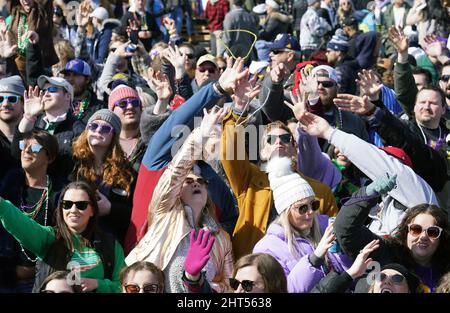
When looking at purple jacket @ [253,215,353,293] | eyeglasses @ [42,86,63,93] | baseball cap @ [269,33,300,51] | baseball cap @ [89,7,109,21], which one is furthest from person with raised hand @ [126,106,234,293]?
baseball cap @ [89,7,109,21]

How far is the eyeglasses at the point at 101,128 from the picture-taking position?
8484mm

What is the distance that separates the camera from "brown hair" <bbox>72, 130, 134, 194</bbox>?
324 inches

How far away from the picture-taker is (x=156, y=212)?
7426 millimetres

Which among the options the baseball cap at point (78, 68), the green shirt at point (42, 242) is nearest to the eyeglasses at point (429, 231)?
the green shirt at point (42, 242)

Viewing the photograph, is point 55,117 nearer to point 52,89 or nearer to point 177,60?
point 52,89

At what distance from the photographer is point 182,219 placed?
7.39 meters

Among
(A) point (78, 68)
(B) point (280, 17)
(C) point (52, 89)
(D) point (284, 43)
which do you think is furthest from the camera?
(B) point (280, 17)

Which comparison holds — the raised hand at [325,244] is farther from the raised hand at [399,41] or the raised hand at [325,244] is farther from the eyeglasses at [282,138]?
the raised hand at [399,41]

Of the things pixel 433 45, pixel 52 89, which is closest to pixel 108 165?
pixel 52 89

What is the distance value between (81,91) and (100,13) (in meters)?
5.68
